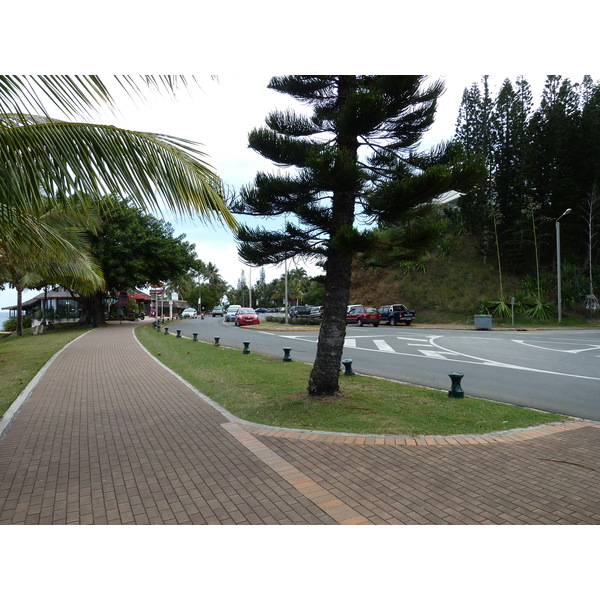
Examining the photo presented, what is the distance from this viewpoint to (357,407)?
6723 millimetres

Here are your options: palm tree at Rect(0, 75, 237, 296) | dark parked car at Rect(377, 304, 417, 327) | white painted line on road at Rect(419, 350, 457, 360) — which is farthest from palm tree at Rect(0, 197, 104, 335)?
dark parked car at Rect(377, 304, 417, 327)

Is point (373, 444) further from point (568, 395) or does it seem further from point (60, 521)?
point (568, 395)

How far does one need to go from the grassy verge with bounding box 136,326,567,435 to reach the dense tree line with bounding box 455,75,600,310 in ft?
99.7

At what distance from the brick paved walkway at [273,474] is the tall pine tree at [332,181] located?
2577 mm

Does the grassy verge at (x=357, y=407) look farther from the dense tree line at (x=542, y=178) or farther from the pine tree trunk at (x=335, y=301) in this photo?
the dense tree line at (x=542, y=178)

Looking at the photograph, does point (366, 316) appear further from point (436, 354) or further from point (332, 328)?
point (332, 328)

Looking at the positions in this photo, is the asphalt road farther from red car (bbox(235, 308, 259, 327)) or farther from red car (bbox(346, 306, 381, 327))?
red car (bbox(235, 308, 259, 327))

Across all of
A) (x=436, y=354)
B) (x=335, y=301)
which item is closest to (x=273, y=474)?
(x=335, y=301)

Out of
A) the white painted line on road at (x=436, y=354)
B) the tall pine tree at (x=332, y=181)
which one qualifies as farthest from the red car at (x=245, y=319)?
the tall pine tree at (x=332, y=181)

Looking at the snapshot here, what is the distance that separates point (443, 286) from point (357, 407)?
34.8 metres

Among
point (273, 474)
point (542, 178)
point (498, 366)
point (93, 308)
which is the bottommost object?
point (498, 366)

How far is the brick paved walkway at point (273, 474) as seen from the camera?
11.3 feet

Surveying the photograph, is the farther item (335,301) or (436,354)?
(436,354)

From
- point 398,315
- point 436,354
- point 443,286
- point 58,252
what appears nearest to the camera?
point 58,252
